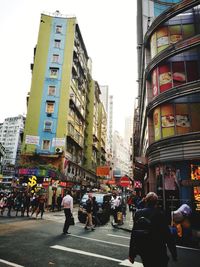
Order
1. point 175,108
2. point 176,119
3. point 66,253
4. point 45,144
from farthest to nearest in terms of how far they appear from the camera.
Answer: point 45,144
point 175,108
point 176,119
point 66,253

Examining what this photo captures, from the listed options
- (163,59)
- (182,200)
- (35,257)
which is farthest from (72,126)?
(35,257)

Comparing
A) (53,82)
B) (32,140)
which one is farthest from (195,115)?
(53,82)

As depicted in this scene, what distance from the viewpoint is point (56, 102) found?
129 ft

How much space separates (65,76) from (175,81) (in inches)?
1097

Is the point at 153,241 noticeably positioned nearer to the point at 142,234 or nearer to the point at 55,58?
the point at 142,234

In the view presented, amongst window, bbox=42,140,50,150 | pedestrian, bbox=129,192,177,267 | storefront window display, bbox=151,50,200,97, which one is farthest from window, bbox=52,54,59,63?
pedestrian, bbox=129,192,177,267

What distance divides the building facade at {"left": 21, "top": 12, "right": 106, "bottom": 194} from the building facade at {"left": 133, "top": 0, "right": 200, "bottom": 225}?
2153cm

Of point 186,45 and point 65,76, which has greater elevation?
point 65,76

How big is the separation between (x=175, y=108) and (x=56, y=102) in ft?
88.6

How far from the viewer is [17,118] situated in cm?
15775

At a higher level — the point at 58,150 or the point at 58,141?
the point at 58,141

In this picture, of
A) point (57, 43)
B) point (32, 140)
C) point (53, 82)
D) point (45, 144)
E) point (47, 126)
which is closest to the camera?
point (32, 140)

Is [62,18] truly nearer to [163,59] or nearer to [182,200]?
[163,59]

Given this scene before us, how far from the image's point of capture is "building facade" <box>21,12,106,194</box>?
36500mm
